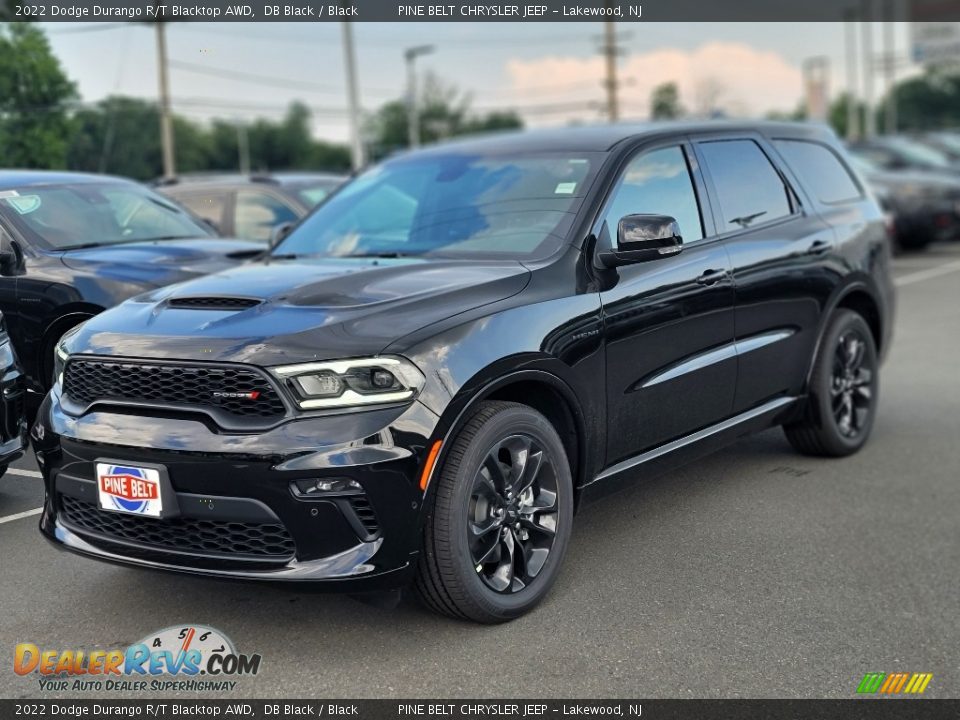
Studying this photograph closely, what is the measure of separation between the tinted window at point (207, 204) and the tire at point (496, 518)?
7.27m

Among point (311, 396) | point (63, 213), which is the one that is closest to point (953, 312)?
point (63, 213)

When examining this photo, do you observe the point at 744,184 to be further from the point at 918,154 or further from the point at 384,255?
the point at 918,154

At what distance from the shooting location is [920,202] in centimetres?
1836

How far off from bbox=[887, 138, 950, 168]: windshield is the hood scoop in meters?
18.8

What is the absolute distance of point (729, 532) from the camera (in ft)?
16.3

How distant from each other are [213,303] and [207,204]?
6993 mm

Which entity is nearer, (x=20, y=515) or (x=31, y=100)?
(x=20, y=515)

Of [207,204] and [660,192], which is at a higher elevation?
[660,192]

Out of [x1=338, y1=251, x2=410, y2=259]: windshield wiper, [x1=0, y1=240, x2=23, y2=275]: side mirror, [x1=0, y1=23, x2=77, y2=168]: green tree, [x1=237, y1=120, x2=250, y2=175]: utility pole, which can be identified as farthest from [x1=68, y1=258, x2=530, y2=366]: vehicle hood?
[x1=237, y1=120, x2=250, y2=175]: utility pole

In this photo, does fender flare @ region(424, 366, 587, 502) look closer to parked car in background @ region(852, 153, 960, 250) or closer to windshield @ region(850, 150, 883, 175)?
parked car in background @ region(852, 153, 960, 250)

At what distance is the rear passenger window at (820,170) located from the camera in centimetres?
610

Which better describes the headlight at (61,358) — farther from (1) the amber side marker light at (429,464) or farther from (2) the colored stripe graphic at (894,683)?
(2) the colored stripe graphic at (894,683)

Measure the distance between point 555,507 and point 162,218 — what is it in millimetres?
4815

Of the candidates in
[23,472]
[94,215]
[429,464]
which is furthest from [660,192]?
[94,215]
